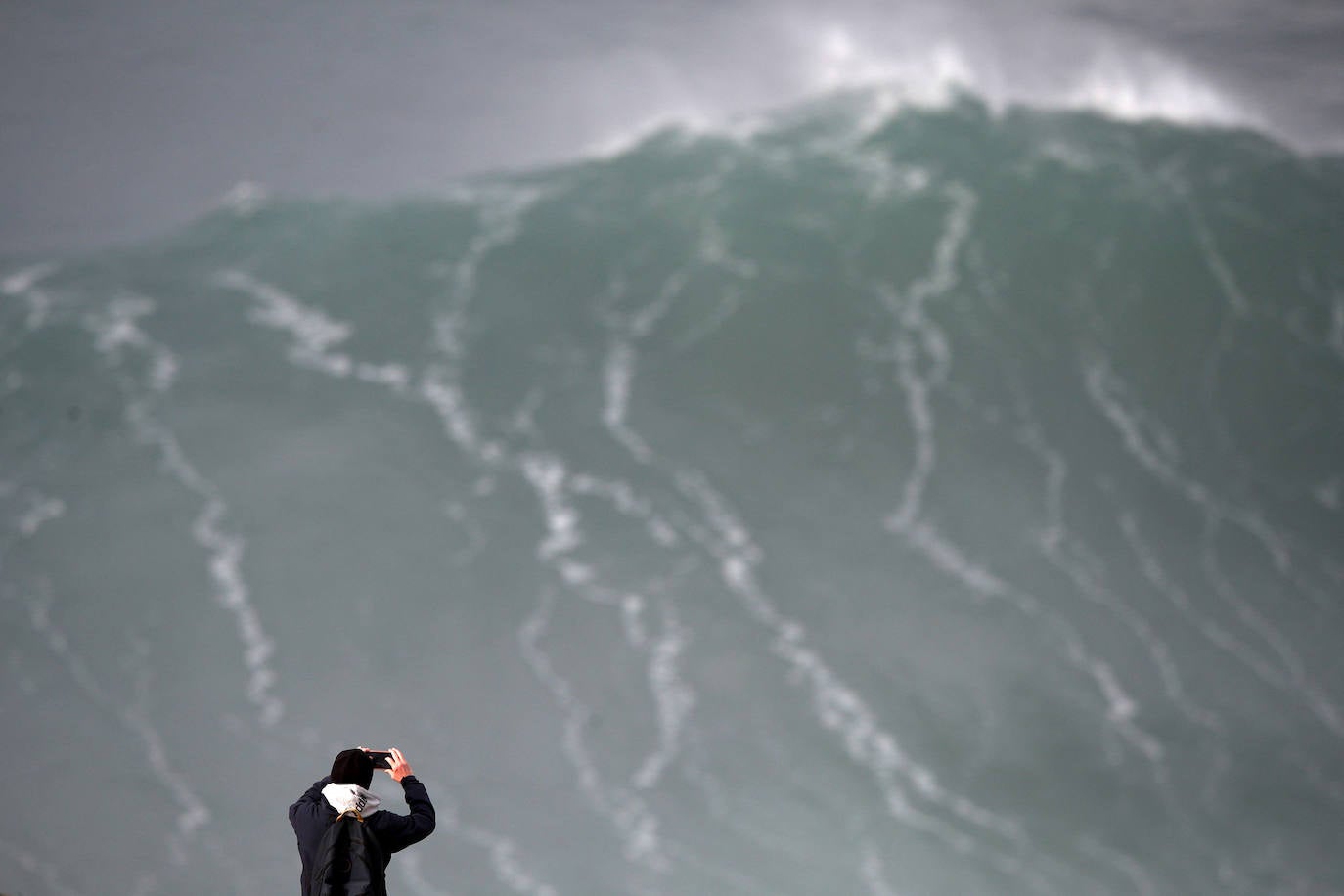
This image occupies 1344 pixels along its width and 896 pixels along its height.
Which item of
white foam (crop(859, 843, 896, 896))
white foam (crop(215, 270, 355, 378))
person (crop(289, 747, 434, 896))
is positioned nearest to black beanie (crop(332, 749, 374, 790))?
person (crop(289, 747, 434, 896))

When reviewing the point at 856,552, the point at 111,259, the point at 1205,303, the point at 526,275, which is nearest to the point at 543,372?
the point at 526,275

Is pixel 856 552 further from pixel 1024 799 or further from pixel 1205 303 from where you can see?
pixel 1205 303

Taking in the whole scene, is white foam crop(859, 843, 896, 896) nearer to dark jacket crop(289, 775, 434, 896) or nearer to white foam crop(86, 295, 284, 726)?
white foam crop(86, 295, 284, 726)

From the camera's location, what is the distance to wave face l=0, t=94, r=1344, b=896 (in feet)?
16.8

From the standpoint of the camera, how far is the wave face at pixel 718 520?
5.11 meters

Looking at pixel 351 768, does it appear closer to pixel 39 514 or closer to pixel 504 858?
pixel 504 858

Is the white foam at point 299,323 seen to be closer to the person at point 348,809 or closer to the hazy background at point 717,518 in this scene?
the hazy background at point 717,518

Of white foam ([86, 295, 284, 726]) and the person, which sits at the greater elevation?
white foam ([86, 295, 284, 726])

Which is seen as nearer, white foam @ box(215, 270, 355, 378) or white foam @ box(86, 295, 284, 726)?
white foam @ box(86, 295, 284, 726)

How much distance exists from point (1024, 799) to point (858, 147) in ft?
14.6

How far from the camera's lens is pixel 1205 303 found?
762cm

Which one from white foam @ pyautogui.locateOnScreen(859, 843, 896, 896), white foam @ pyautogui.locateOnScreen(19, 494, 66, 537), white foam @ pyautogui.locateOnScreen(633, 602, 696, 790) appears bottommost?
white foam @ pyautogui.locateOnScreen(859, 843, 896, 896)

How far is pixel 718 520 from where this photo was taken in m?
6.34

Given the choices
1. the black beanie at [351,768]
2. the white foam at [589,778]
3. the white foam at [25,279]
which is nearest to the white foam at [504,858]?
the white foam at [589,778]
